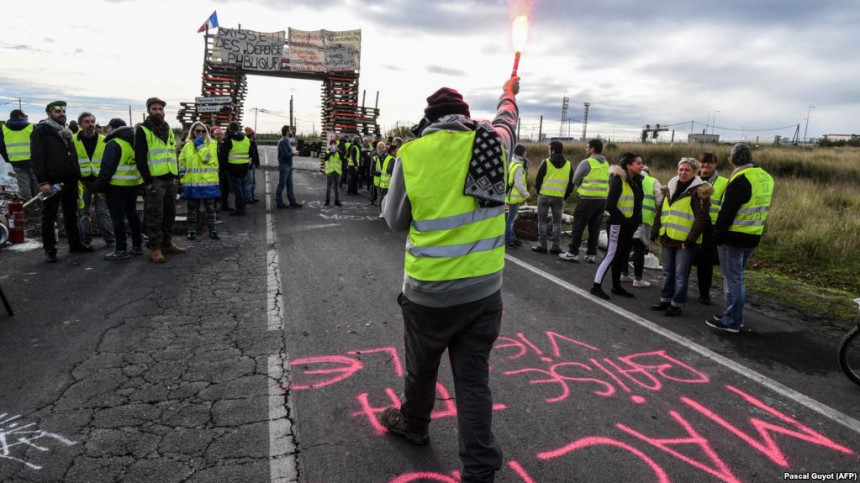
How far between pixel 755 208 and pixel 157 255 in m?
7.74

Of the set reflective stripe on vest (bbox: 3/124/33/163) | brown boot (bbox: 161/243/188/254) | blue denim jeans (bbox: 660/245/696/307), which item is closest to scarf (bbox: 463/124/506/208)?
blue denim jeans (bbox: 660/245/696/307)

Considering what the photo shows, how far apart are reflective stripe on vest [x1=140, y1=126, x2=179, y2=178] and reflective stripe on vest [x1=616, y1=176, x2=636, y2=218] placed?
644cm

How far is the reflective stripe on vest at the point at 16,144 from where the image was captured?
845 centimetres

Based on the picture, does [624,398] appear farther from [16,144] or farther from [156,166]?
[16,144]

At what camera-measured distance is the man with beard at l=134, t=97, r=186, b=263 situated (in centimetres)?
692

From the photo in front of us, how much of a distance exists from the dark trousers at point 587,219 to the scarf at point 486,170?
6.05 metres

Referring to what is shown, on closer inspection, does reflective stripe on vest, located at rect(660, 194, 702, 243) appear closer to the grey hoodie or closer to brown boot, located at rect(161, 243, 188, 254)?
the grey hoodie

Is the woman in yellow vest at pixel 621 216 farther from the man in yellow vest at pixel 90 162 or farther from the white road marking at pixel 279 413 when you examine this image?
the man in yellow vest at pixel 90 162

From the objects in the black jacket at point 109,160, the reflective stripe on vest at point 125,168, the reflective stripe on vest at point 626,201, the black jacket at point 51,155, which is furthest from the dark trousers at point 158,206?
the reflective stripe on vest at point 626,201

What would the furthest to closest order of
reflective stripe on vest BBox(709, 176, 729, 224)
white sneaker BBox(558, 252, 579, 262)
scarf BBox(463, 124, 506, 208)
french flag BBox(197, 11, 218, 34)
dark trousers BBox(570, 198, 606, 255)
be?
french flag BBox(197, 11, 218, 34), white sneaker BBox(558, 252, 579, 262), dark trousers BBox(570, 198, 606, 255), reflective stripe on vest BBox(709, 176, 729, 224), scarf BBox(463, 124, 506, 208)

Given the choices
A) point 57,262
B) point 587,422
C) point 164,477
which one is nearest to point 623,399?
point 587,422

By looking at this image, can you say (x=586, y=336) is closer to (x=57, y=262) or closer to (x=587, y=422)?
(x=587, y=422)

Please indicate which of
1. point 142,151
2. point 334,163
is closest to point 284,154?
point 334,163

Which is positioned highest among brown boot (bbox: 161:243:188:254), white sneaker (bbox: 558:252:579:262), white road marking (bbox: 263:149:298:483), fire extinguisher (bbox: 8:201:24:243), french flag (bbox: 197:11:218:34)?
french flag (bbox: 197:11:218:34)
